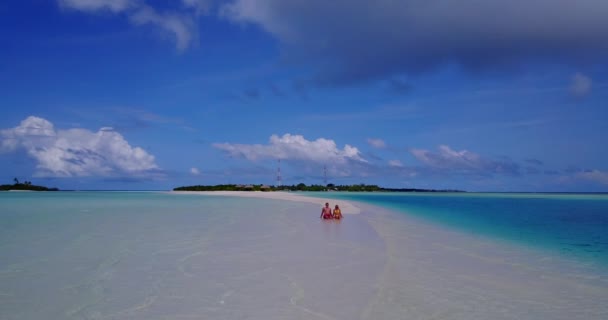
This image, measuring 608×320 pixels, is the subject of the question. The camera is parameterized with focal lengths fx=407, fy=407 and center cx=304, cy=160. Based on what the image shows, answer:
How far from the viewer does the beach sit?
6.78 metres

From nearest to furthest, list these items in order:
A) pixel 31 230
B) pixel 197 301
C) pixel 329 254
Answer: pixel 197 301 → pixel 329 254 → pixel 31 230

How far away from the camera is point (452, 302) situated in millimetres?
7305

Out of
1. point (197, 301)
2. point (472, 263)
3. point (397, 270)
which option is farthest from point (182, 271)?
point (472, 263)

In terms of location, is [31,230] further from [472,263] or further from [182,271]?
[472,263]

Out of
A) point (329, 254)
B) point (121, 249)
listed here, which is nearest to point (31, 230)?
point (121, 249)

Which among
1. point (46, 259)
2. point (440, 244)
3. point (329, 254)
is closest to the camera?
point (46, 259)

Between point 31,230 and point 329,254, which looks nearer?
point 329,254

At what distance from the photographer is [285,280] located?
8.65 meters

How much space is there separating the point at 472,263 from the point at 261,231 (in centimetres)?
912

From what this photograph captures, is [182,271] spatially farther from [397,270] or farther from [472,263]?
[472,263]

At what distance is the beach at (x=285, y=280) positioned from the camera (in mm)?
6777

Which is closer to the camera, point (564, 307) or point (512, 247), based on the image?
point (564, 307)

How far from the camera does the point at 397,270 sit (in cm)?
999

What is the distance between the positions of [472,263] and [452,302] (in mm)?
4490
